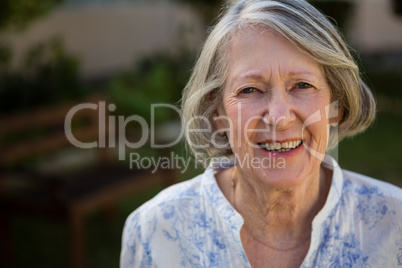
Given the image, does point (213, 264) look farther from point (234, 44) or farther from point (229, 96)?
point (234, 44)

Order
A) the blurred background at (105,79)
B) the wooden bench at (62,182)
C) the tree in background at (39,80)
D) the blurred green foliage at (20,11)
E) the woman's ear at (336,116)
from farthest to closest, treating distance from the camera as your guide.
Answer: the tree in background at (39,80), the blurred green foliage at (20,11), the blurred background at (105,79), the wooden bench at (62,182), the woman's ear at (336,116)

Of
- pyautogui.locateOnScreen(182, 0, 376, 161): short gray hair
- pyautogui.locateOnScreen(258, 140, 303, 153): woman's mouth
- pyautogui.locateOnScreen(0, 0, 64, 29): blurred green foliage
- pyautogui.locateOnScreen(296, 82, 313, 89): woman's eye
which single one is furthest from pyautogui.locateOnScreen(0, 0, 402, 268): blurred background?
pyautogui.locateOnScreen(258, 140, 303, 153): woman's mouth

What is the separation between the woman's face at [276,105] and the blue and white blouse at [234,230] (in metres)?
0.22

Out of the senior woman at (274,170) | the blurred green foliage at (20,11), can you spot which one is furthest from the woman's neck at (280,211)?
the blurred green foliage at (20,11)

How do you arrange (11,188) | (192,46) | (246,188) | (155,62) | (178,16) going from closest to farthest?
(246,188), (11,188), (155,62), (192,46), (178,16)

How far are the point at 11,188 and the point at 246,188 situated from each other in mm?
4996

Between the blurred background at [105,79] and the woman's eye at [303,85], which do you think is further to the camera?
the blurred background at [105,79]

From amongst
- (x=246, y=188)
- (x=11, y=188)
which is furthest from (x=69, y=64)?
(x=246, y=188)

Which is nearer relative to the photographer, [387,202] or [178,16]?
[387,202]

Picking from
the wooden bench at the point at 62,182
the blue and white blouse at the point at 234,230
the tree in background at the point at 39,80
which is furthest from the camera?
the tree in background at the point at 39,80

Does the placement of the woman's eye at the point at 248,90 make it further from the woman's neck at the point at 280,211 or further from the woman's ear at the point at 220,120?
the woman's neck at the point at 280,211

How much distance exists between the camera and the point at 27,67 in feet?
25.6

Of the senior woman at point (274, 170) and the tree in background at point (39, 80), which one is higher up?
the tree in background at point (39, 80)

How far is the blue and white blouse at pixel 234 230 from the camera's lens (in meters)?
1.88
